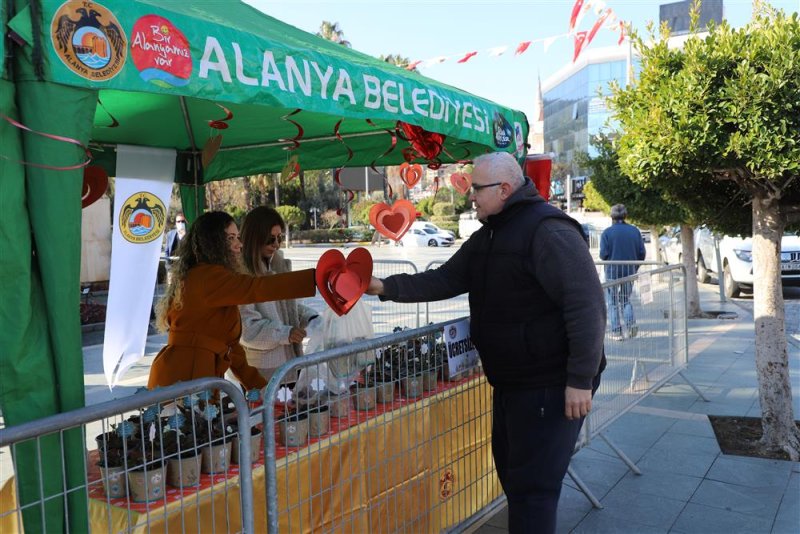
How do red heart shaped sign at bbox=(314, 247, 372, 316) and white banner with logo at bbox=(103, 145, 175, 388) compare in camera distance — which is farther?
white banner with logo at bbox=(103, 145, 175, 388)

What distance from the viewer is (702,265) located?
15.7m

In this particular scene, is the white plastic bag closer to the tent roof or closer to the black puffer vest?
the black puffer vest

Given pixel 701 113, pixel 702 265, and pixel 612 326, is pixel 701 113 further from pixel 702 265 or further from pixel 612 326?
pixel 702 265

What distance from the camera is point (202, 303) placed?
3.09 meters

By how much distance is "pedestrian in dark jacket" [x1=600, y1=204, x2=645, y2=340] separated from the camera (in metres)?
4.59

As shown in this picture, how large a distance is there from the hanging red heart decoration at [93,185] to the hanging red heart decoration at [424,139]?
197 cm

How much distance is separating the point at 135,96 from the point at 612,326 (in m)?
3.47

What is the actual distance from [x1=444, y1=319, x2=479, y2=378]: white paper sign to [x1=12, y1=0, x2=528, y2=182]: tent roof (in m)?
1.04

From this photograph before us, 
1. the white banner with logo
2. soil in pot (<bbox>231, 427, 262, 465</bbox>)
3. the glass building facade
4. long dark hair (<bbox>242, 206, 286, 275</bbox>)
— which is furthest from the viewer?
the glass building facade

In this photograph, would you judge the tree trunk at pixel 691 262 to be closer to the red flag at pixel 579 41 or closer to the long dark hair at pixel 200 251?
the red flag at pixel 579 41

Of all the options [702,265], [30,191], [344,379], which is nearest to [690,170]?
[344,379]

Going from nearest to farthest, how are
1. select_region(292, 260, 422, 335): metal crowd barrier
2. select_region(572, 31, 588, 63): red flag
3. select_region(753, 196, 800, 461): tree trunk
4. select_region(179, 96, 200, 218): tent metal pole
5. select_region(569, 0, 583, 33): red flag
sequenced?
select_region(179, 96, 200, 218): tent metal pole < select_region(753, 196, 800, 461): tree trunk < select_region(292, 260, 422, 335): metal crowd barrier < select_region(569, 0, 583, 33): red flag < select_region(572, 31, 588, 63): red flag

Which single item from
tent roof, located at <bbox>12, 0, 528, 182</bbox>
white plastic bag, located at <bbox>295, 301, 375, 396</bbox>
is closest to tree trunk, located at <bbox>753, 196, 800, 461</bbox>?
tent roof, located at <bbox>12, 0, 528, 182</bbox>

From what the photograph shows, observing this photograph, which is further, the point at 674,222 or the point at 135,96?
the point at 674,222
